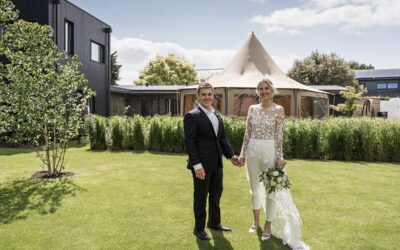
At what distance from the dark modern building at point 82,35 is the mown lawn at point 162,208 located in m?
8.73

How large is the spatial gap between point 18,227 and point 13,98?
3590 mm

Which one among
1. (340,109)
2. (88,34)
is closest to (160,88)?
(88,34)

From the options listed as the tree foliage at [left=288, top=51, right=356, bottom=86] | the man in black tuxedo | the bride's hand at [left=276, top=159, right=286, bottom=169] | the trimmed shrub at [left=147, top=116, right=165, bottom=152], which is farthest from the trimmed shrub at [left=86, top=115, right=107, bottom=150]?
the tree foliage at [left=288, top=51, right=356, bottom=86]

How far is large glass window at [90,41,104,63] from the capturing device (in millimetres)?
21247

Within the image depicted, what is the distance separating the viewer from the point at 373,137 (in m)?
11.6

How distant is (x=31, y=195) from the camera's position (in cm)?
684

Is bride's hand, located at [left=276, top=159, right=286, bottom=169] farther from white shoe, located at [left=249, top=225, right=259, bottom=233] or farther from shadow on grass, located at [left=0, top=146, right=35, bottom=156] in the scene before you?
shadow on grass, located at [left=0, top=146, right=35, bottom=156]

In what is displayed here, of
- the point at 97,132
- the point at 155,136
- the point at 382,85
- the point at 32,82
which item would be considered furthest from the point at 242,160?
the point at 382,85

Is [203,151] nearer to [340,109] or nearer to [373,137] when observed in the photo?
[373,137]

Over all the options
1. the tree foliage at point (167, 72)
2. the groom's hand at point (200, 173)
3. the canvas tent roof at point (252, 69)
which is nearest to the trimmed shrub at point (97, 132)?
the canvas tent roof at point (252, 69)

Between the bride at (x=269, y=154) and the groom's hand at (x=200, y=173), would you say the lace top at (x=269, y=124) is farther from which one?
the groom's hand at (x=200, y=173)

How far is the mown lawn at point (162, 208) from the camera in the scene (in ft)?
15.2

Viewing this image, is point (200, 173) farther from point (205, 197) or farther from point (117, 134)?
point (117, 134)

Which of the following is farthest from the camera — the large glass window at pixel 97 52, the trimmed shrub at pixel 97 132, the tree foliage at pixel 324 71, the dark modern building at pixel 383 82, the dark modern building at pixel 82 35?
the dark modern building at pixel 383 82
